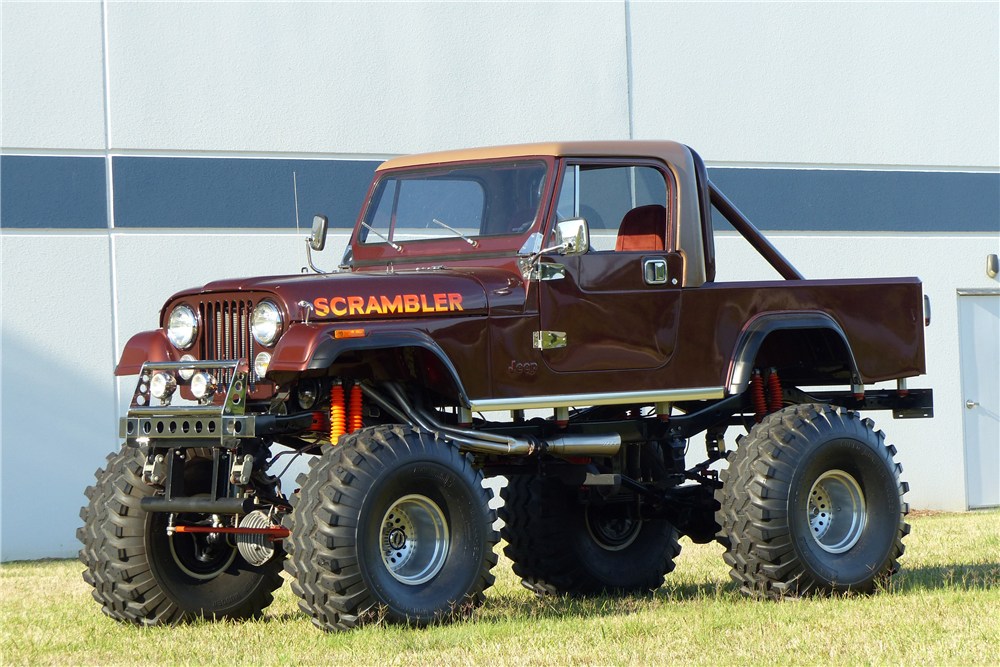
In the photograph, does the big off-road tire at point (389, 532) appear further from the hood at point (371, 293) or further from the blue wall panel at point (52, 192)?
the blue wall panel at point (52, 192)

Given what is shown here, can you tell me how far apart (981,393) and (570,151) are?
8890 mm

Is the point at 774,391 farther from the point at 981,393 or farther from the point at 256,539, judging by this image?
A: the point at 981,393

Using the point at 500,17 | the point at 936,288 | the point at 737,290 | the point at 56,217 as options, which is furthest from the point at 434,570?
the point at 936,288

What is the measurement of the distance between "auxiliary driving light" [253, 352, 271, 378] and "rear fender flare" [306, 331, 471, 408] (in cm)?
32

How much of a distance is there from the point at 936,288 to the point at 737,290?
7602 mm

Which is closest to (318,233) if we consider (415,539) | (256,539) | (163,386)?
(163,386)

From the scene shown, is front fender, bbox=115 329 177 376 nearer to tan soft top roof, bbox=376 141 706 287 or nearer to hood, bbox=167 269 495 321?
hood, bbox=167 269 495 321

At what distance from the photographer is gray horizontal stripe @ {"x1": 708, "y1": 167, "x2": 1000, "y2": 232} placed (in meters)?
13.9

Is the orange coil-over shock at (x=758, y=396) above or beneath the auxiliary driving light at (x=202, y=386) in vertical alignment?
beneath

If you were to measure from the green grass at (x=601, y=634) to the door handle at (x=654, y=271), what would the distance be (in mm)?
1820

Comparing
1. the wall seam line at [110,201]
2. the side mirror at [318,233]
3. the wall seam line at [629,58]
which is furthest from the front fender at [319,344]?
the wall seam line at [629,58]

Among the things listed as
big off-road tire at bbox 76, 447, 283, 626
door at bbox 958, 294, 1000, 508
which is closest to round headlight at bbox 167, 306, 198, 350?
big off-road tire at bbox 76, 447, 283, 626

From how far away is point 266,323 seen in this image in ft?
20.7

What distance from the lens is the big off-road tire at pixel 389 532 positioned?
6000 mm
